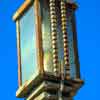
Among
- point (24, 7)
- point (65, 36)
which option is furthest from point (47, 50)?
point (24, 7)

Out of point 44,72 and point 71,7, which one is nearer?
point 44,72

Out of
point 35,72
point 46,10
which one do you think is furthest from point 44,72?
point 46,10

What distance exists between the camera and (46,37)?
3028cm

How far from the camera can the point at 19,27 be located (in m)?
31.6

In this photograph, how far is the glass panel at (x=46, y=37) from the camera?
29859 millimetres

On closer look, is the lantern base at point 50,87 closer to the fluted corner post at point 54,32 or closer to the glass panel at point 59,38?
the fluted corner post at point 54,32

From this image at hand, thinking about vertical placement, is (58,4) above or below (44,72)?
above

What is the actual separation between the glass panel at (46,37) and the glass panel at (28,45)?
11.5 inches

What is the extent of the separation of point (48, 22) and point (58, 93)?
223 cm

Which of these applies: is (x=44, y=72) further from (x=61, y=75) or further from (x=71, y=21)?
(x=71, y=21)

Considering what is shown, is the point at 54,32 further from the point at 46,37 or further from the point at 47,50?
the point at 47,50

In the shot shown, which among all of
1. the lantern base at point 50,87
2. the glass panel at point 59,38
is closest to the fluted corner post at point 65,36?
the glass panel at point 59,38

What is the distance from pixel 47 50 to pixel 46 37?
0.40 metres

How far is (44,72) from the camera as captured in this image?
29312 mm
